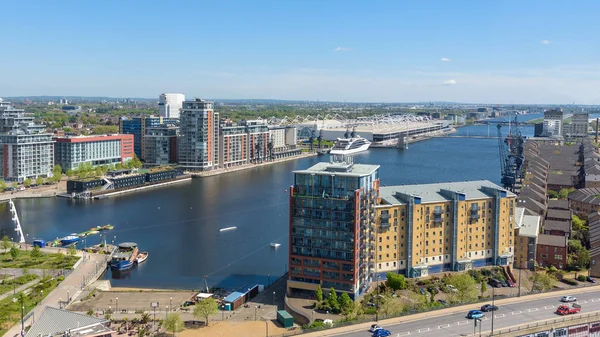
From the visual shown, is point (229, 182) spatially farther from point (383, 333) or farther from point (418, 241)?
point (383, 333)

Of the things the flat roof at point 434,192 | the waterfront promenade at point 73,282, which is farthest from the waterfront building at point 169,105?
the flat roof at point 434,192

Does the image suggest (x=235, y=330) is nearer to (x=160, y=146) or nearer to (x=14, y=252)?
(x=14, y=252)

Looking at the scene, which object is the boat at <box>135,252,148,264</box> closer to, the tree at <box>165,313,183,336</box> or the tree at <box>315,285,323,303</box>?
the tree at <box>165,313,183,336</box>

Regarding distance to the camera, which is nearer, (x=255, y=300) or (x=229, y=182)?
(x=255, y=300)

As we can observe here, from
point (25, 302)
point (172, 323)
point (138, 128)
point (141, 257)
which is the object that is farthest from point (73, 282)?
point (138, 128)

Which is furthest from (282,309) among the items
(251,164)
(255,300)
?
(251,164)

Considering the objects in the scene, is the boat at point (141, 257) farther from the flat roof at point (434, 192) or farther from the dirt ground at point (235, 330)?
the flat roof at point (434, 192)

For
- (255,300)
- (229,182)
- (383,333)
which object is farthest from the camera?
(229,182)
